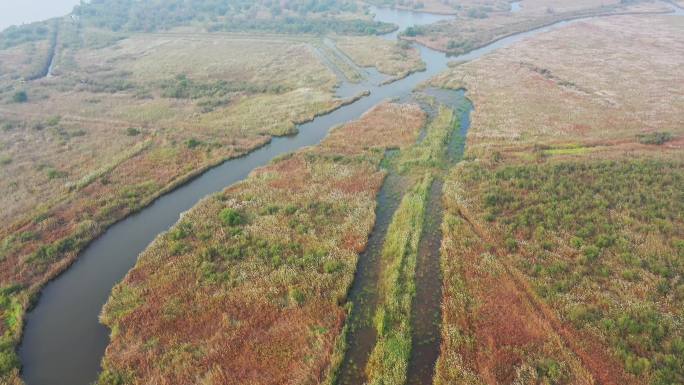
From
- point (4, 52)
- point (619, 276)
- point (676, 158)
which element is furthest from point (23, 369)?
point (4, 52)

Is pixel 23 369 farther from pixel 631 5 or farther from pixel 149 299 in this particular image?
pixel 631 5

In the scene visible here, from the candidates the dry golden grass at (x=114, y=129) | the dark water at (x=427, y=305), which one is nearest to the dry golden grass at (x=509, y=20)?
the dry golden grass at (x=114, y=129)

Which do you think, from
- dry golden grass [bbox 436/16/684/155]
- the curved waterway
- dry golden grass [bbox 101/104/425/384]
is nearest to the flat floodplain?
dry golden grass [bbox 436/16/684/155]

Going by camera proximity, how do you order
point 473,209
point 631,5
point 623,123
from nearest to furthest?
point 473,209, point 623,123, point 631,5

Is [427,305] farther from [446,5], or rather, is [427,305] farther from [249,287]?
[446,5]

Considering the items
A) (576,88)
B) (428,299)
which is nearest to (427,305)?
(428,299)

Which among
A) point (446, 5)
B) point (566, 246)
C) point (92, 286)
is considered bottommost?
point (92, 286)
